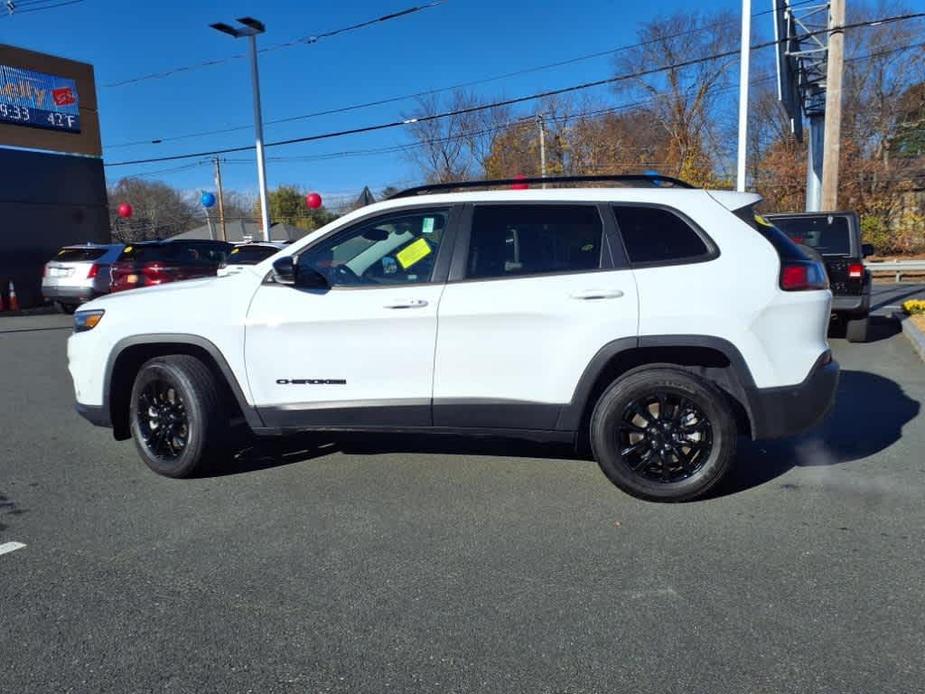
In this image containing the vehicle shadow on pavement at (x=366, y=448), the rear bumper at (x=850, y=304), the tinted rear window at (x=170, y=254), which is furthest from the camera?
the tinted rear window at (x=170, y=254)

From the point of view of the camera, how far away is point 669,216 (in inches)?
166

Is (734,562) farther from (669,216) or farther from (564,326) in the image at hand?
(669,216)

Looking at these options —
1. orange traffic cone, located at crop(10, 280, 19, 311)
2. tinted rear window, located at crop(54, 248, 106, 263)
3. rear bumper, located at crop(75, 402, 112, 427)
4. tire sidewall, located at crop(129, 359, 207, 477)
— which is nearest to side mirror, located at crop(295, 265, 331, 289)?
tire sidewall, located at crop(129, 359, 207, 477)

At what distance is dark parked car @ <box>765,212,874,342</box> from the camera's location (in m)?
9.48

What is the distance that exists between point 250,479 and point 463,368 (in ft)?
5.46

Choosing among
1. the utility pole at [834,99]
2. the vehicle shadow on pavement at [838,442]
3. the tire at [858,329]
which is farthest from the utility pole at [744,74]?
the vehicle shadow on pavement at [838,442]

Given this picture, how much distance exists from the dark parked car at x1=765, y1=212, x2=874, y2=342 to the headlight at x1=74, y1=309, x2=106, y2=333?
7912 millimetres

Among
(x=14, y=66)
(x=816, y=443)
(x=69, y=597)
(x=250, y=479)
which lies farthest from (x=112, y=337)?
(x=14, y=66)

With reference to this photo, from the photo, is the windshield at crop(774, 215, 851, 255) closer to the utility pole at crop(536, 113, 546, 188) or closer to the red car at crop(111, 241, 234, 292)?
the red car at crop(111, 241, 234, 292)

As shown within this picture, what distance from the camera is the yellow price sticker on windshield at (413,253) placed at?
4438 mm

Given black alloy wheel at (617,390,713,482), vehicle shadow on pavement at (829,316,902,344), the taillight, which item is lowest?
vehicle shadow on pavement at (829,316,902,344)

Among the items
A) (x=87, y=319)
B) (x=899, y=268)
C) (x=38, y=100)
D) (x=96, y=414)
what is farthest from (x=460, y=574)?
(x=899, y=268)

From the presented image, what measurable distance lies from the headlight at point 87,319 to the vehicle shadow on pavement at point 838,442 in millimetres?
4095

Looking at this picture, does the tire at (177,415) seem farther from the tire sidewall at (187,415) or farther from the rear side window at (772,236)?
the rear side window at (772,236)
